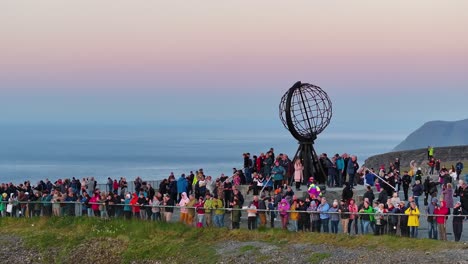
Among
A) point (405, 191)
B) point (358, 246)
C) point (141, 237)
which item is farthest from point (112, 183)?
point (358, 246)

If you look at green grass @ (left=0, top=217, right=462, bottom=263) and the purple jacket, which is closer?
green grass @ (left=0, top=217, right=462, bottom=263)

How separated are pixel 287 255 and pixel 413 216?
3.78 meters

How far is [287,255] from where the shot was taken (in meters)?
26.1

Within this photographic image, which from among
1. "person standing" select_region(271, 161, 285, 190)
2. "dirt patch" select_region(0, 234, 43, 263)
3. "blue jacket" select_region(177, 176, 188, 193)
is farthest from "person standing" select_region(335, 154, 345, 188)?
"dirt patch" select_region(0, 234, 43, 263)

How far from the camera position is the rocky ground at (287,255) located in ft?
79.2

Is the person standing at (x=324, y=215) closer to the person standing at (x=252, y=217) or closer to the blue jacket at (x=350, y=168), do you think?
the person standing at (x=252, y=217)

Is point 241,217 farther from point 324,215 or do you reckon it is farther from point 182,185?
point 182,185

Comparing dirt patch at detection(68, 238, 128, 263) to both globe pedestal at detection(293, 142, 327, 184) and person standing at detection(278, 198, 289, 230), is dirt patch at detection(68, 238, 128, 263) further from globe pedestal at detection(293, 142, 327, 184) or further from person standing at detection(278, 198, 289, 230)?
globe pedestal at detection(293, 142, 327, 184)

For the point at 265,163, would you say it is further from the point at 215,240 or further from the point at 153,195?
the point at 215,240

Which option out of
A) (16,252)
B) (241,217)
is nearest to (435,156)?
(241,217)

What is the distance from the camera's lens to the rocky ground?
2414cm

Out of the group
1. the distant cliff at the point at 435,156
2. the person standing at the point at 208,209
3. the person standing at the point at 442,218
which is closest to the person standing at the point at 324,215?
the person standing at the point at 442,218

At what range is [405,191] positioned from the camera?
113 feet

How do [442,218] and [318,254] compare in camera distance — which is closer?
[442,218]
